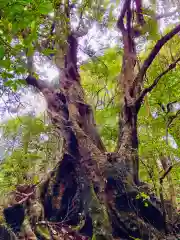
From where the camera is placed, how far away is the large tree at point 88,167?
4.72 m

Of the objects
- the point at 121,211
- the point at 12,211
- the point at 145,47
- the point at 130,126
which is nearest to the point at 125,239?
the point at 121,211

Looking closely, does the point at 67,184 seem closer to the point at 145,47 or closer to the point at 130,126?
the point at 130,126

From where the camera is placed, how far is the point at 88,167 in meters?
5.20

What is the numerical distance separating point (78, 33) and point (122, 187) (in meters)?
4.08

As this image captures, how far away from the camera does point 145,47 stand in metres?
9.05

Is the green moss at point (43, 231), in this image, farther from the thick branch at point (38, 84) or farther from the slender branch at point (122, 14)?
the slender branch at point (122, 14)

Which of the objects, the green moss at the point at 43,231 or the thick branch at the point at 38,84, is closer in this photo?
the green moss at the point at 43,231

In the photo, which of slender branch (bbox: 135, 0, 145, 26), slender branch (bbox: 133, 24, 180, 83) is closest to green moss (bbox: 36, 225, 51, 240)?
slender branch (bbox: 133, 24, 180, 83)

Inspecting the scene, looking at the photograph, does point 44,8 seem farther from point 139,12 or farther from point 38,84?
point 139,12

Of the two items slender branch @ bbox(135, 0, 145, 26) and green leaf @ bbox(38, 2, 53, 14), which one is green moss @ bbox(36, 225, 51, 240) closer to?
green leaf @ bbox(38, 2, 53, 14)

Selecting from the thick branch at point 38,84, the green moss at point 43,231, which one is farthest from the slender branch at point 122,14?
the green moss at point 43,231

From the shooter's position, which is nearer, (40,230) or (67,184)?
(40,230)

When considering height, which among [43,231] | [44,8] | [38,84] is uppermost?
[38,84]

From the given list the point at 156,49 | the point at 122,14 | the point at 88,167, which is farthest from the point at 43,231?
the point at 122,14
